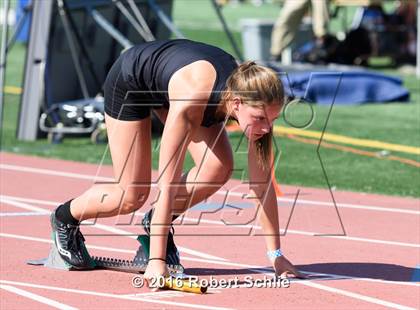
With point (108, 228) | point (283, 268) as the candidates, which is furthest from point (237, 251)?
point (108, 228)

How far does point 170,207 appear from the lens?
245 inches

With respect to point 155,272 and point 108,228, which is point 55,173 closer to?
point 108,228

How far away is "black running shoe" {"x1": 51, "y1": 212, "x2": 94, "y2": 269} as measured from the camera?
6.96 metres

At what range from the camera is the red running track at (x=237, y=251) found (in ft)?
20.4

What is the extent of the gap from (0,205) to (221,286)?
364 cm

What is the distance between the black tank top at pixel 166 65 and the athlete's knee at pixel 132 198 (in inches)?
22.2

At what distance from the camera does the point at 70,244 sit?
6.98m

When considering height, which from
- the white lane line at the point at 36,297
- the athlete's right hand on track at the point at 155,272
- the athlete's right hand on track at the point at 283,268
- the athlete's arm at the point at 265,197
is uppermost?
the athlete's arm at the point at 265,197

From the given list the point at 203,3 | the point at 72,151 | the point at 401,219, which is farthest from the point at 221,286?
the point at 203,3

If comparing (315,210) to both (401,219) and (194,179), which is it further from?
(194,179)

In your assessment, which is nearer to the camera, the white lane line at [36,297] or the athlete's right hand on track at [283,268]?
the white lane line at [36,297]

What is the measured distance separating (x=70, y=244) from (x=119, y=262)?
0.34 m

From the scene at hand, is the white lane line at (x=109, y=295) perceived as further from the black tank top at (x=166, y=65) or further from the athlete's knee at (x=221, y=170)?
the black tank top at (x=166, y=65)

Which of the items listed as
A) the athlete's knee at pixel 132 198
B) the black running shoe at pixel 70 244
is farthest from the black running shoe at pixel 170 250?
the black running shoe at pixel 70 244
